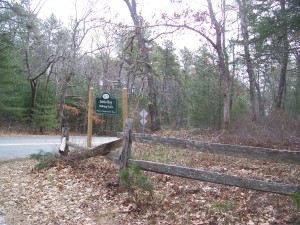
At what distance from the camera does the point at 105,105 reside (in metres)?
10.6

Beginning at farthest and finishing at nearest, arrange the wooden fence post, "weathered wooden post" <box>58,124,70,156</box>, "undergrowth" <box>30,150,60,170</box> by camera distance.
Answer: "weathered wooden post" <box>58,124,70,156</box> < "undergrowth" <box>30,150,60,170</box> < the wooden fence post

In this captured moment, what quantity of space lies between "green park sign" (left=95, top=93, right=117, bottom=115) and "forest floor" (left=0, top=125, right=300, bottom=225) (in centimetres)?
192

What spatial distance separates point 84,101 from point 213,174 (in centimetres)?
2910

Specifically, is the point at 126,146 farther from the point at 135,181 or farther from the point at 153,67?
the point at 153,67

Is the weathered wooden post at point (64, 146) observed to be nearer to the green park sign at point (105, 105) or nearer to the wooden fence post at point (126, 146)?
the green park sign at point (105, 105)

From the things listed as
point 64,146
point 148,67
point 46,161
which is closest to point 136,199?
point 46,161

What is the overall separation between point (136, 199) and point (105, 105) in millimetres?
5016

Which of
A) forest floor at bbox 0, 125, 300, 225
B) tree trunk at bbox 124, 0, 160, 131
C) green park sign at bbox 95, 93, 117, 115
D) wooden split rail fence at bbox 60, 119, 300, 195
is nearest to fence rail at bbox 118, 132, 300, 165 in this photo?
wooden split rail fence at bbox 60, 119, 300, 195

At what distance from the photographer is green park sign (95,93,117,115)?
10516 millimetres

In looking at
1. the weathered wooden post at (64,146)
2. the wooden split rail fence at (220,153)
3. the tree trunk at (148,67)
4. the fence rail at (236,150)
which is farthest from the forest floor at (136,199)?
the tree trunk at (148,67)

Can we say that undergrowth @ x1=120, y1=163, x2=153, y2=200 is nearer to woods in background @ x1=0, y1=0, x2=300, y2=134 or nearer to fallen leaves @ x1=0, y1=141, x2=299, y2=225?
fallen leaves @ x1=0, y1=141, x2=299, y2=225

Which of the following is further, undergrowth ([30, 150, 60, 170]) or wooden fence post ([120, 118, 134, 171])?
undergrowth ([30, 150, 60, 170])

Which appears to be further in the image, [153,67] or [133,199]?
[153,67]

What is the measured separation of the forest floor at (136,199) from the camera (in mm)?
5422
